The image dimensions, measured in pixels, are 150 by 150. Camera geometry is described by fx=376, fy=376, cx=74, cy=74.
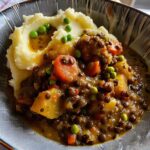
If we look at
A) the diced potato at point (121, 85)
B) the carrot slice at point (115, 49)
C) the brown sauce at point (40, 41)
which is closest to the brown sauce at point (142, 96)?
the diced potato at point (121, 85)

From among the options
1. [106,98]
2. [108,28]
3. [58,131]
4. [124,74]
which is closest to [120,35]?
[108,28]

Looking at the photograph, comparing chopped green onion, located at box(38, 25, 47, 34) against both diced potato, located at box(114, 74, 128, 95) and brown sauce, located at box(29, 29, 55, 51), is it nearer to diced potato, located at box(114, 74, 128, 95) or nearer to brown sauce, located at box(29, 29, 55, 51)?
brown sauce, located at box(29, 29, 55, 51)

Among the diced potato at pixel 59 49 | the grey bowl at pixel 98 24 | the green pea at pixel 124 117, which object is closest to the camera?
the grey bowl at pixel 98 24

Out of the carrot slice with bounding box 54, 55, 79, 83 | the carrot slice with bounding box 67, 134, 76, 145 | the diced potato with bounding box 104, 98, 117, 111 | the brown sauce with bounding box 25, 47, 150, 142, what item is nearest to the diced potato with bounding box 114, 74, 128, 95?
the diced potato with bounding box 104, 98, 117, 111

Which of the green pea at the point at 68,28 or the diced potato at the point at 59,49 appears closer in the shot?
the diced potato at the point at 59,49

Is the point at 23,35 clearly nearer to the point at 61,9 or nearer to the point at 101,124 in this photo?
the point at 61,9

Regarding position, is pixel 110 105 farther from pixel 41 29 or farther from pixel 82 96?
pixel 41 29

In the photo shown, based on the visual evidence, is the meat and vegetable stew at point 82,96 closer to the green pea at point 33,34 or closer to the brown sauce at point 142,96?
the brown sauce at point 142,96

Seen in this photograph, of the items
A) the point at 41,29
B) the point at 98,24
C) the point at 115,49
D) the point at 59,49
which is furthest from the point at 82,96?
the point at 98,24
